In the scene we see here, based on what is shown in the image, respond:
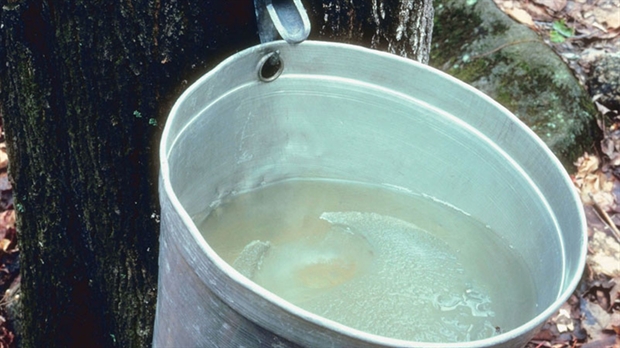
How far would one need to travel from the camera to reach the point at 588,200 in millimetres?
2566

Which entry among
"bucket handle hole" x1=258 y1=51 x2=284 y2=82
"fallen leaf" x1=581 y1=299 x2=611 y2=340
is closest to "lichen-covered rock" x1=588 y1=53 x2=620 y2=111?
"fallen leaf" x1=581 y1=299 x2=611 y2=340

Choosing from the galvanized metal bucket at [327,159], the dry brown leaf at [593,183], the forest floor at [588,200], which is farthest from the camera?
the dry brown leaf at [593,183]

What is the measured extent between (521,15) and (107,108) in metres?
2.47

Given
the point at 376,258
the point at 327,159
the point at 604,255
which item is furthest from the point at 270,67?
the point at 604,255

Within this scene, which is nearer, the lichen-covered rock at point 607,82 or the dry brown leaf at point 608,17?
the lichen-covered rock at point 607,82

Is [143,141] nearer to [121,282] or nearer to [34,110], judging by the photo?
[34,110]

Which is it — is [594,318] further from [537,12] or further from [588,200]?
[537,12]

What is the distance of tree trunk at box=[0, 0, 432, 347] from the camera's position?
112 cm

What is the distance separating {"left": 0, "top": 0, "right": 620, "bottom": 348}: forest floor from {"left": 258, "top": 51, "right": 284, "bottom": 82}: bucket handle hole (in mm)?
909

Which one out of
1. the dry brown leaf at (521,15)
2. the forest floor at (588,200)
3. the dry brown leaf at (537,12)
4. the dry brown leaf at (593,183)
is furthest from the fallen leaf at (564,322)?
the dry brown leaf at (537,12)

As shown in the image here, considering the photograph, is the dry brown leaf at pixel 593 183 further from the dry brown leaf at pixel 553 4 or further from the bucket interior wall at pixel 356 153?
the bucket interior wall at pixel 356 153

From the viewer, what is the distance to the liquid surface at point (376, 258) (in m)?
1.10

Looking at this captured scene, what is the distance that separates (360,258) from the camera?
1.23 meters

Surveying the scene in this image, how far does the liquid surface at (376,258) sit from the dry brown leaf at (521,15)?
2080mm
